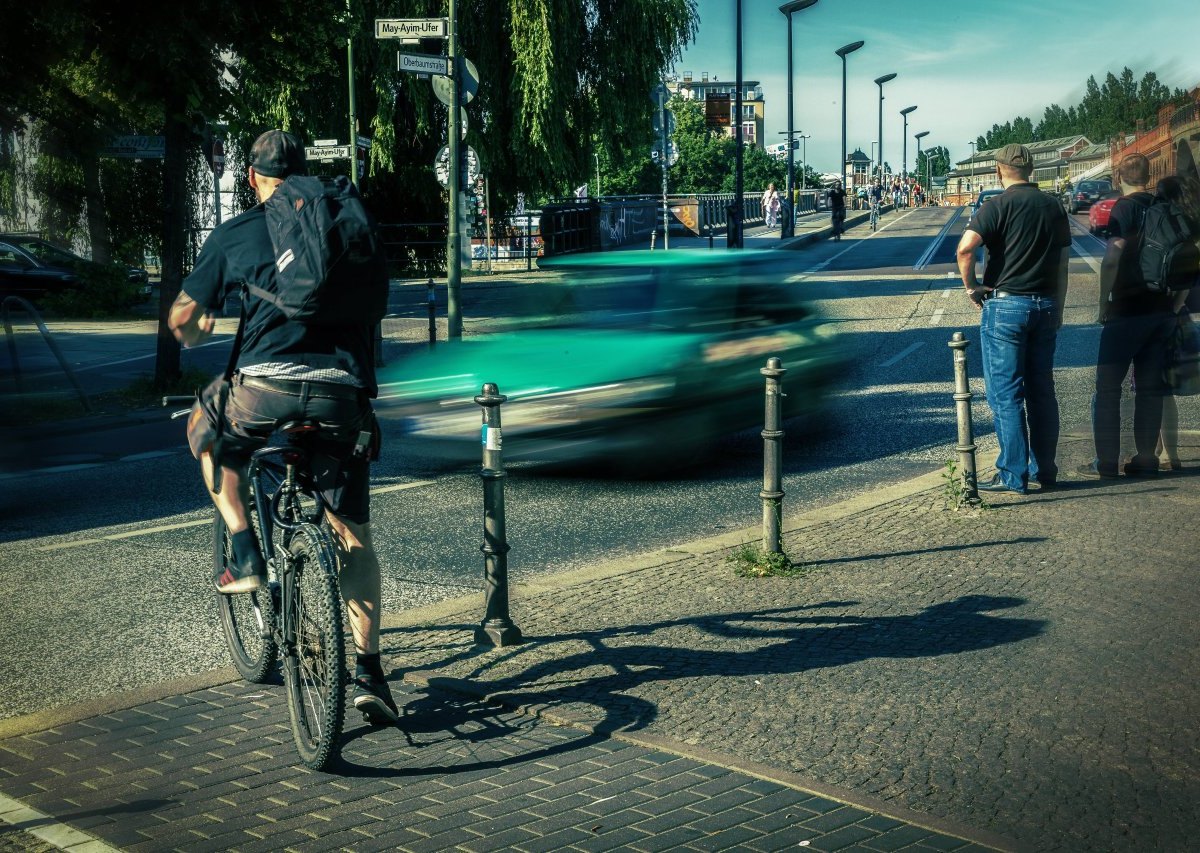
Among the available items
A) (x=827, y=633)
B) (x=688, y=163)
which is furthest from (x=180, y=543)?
(x=688, y=163)

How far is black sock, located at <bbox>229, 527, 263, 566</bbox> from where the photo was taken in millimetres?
4887

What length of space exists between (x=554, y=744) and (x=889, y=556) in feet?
9.83

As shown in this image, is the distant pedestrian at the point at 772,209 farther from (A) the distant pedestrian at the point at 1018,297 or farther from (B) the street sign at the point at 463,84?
(A) the distant pedestrian at the point at 1018,297

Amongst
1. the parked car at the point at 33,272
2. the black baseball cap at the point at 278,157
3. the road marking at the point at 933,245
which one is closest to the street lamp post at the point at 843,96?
the road marking at the point at 933,245

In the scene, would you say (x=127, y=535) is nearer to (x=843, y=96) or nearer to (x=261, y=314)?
(x=261, y=314)

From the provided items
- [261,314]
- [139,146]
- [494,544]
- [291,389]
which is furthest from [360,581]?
[139,146]

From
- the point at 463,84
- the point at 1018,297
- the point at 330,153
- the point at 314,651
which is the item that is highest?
the point at 463,84

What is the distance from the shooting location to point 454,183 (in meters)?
19.9

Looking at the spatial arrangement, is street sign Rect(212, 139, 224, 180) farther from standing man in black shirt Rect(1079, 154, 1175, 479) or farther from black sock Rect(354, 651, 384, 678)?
black sock Rect(354, 651, 384, 678)

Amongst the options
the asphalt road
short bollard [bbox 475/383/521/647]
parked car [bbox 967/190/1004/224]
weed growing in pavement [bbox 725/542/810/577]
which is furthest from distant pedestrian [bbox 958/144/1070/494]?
short bollard [bbox 475/383/521/647]

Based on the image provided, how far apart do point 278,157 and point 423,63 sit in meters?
14.3

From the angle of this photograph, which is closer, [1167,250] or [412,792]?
[412,792]

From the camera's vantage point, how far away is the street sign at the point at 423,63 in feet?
59.0

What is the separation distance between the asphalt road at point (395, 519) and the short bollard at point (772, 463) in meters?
0.97
